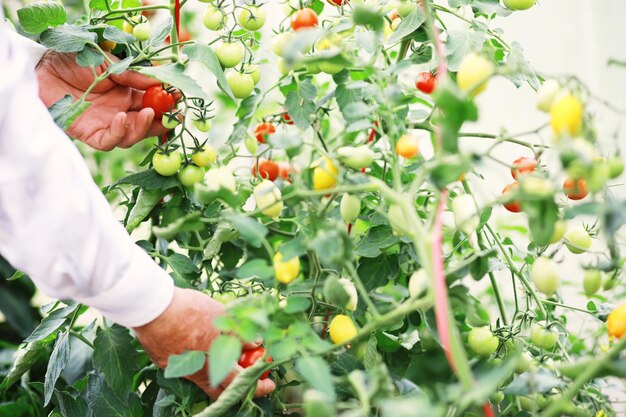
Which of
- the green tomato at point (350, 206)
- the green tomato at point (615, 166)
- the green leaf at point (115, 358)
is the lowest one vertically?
the green leaf at point (115, 358)

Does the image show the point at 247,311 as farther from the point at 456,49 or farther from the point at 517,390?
the point at 456,49

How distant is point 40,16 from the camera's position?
0.90 metres

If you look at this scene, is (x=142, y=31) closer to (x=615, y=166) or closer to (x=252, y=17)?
(x=252, y=17)

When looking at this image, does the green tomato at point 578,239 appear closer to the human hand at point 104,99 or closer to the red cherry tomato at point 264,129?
the red cherry tomato at point 264,129

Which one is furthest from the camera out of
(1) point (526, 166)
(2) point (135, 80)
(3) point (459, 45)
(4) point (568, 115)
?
(2) point (135, 80)

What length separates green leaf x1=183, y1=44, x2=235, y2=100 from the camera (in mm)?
861

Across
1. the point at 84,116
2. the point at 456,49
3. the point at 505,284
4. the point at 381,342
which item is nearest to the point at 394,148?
the point at 456,49

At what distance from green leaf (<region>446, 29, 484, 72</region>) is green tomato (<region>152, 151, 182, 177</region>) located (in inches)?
14.4

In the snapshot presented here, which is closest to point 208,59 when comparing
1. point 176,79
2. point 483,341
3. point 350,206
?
point 176,79

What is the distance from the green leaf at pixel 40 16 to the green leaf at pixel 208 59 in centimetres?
18

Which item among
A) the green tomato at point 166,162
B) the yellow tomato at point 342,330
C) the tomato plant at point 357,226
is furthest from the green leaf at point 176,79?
the yellow tomato at point 342,330

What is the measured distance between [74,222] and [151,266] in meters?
0.10

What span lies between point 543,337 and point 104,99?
722 millimetres

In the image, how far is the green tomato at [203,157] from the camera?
0.93m
